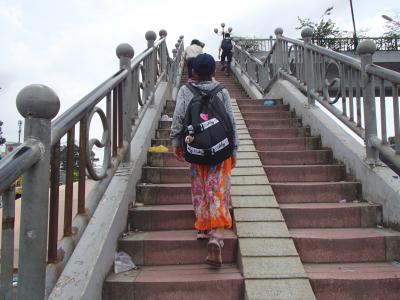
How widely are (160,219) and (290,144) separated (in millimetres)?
2448

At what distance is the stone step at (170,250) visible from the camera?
3.08 metres

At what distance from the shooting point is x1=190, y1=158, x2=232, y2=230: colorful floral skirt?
9.61 feet

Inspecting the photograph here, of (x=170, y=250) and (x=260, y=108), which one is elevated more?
(x=260, y=108)

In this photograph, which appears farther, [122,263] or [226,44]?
[226,44]

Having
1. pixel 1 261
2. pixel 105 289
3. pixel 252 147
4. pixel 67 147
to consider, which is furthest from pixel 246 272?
pixel 252 147

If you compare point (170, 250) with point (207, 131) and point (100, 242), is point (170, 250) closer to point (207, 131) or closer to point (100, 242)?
point (100, 242)

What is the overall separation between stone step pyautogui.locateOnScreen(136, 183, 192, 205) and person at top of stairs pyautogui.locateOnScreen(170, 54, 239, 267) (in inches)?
35.3

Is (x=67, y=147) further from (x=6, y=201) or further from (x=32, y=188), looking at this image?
(x=6, y=201)

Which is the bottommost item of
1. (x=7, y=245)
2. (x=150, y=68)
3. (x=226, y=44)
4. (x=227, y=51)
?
(x=7, y=245)

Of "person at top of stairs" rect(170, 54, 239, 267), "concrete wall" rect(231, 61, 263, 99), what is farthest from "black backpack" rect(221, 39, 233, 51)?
"person at top of stairs" rect(170, 54, 239, 267)

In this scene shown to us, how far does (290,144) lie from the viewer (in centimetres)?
525

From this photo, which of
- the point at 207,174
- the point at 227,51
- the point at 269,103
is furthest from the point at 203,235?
the point at 227,51

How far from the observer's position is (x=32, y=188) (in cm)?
170

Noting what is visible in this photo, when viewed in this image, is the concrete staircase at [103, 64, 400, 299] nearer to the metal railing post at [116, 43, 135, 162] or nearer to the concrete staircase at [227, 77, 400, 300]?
the concrete staircase at [227, 77, 400, 300]
